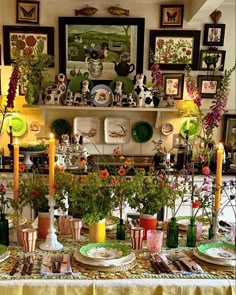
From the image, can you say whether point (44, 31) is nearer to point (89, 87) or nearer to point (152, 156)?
point (89, 87)

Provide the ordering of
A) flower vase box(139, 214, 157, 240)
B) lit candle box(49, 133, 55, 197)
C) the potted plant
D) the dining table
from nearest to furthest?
the dining table, lit candle box(49, 133, 55, 197), flower vase box(139, 214, 157, 240), the potted plant

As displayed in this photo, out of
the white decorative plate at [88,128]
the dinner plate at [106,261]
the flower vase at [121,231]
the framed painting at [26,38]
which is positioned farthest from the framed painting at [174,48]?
the dinner plate at [106,261]

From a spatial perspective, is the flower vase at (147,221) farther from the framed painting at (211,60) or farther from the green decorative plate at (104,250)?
the framed painting at (211,60)

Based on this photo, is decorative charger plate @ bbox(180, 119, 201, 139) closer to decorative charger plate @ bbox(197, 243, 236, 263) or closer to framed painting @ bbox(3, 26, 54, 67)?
framed painting @ bbox(3, 26, 54, 67)

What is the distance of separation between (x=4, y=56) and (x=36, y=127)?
0.70 meters

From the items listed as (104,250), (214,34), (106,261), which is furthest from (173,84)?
(106,261)

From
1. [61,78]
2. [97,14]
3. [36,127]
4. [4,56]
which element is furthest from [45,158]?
[97,14]

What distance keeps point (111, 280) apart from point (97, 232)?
32 cm

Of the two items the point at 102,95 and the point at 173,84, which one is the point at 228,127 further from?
the point at 102,95

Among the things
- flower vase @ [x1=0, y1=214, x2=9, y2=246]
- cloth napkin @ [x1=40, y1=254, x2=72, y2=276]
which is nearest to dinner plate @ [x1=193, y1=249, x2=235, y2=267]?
cloth napkin @ [x1=40, y1=254, x2=72, y2=276]

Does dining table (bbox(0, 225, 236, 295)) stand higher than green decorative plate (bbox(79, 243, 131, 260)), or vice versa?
green decorative plate (bbox(79, 243, 131, 260))

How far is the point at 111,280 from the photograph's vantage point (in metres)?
1.36

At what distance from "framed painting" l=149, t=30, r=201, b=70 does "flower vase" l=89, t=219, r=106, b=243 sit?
7.64 ft

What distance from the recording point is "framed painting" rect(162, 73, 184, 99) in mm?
3711
